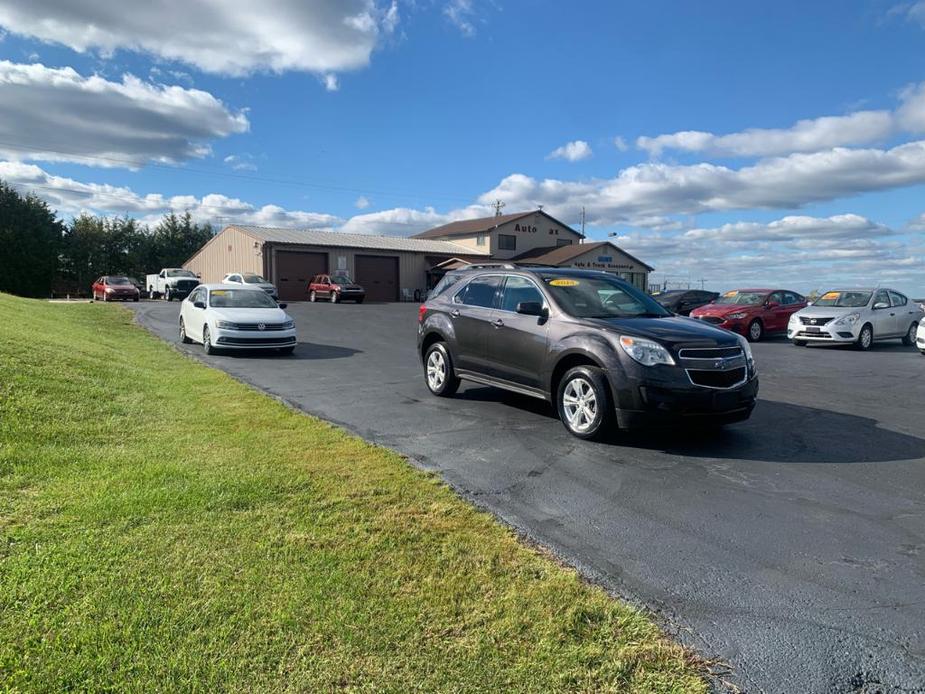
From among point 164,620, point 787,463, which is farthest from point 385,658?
point 787,463

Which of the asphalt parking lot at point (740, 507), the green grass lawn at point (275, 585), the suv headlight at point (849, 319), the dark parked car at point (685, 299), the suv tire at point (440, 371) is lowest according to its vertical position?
the asphalt parking lot at point (740, 507)

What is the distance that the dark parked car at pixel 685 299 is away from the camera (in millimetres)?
27641

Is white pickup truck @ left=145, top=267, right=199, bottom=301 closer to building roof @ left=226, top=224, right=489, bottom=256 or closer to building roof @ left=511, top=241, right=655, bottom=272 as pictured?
building roof @ left=226, top=224, right=489, bottom=256

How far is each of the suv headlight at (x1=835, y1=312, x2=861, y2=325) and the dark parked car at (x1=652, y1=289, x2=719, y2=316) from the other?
1135cm

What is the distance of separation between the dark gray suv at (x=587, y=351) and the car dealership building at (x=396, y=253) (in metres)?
32.0

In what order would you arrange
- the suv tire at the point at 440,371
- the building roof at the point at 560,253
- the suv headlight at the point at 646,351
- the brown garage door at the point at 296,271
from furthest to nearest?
the building roof at the point at 560,253 < the brown garage door at the point at 296,271 < the suv tire at the point at 440,371 < the suv headlight at the point at 646,351

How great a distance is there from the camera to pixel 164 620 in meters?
2.66

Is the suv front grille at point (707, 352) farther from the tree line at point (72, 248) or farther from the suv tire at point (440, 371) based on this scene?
the tree line at point (72, 248)

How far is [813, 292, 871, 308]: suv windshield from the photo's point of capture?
1658 cm

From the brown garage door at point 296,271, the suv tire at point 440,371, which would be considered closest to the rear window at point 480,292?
the suv tire at point 440,371

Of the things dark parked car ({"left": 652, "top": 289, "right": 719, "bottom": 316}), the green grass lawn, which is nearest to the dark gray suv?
the green grass lawn

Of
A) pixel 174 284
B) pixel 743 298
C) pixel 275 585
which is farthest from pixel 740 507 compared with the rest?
pixel 174 284

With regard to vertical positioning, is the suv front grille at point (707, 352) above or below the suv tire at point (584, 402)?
above

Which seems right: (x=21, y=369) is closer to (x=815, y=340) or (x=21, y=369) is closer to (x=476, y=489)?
(x=476, y=489)
